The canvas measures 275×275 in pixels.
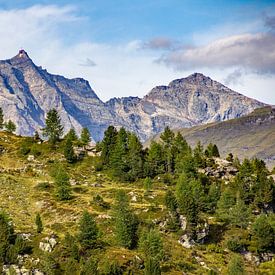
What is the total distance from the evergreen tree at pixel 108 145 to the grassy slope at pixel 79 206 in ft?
16.5

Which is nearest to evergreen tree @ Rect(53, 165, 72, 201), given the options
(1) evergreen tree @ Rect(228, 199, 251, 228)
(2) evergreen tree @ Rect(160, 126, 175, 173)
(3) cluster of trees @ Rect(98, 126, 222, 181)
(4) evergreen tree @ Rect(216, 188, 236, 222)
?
(3) cluster of trees @ Rect(98, 126, 222, 181)

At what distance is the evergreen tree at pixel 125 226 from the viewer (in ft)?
310

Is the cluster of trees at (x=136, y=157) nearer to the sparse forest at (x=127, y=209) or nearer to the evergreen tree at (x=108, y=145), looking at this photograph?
the evergreen tree at (x=108, y=145)

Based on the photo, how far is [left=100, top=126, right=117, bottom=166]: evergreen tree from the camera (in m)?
157

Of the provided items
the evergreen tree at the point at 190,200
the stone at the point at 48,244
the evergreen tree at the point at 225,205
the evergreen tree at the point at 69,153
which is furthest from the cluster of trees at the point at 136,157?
the stone at the point at 48,244

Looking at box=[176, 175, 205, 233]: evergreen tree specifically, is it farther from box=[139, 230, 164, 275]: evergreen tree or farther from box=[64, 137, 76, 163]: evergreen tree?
box=[64, 137, 76, 163]: evergreen tree

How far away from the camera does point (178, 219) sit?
10919 cm

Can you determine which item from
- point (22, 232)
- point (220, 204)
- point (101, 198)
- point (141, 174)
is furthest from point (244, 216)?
point (22, 232)

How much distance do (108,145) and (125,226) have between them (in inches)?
2691

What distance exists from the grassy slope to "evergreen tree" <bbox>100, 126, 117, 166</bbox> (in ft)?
16.5

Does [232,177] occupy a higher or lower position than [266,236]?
higher

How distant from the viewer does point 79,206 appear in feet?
376

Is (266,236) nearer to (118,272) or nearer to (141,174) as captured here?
(118,272)

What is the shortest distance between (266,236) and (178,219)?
18707mm
